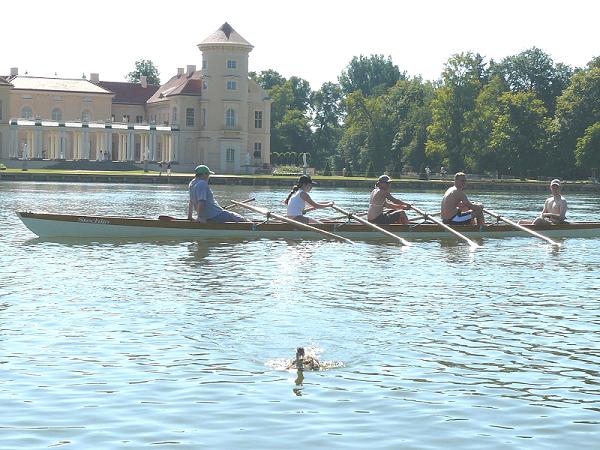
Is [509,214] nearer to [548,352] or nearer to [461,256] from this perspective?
[461,256]

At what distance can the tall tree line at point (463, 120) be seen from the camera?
98.0 meters

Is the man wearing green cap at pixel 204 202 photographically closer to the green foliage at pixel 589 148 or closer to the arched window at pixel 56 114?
the green foliage at pixel 589 148

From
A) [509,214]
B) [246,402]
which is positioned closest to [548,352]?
[246,402]

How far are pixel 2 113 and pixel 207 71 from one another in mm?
22309

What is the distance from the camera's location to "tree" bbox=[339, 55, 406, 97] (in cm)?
15900

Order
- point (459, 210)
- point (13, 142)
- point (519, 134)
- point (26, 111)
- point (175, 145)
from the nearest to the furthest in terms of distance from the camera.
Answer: point (459, 210) → point (519, 134) → point (13, 142) → point (175, 145) → point (26, 111)

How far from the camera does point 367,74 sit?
160 metres

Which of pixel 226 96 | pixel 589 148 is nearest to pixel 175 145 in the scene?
pixel 226 96

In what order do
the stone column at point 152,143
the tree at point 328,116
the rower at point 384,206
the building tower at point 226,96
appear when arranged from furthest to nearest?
1. the tree at point 328,116
2. the stone column at point 152,143
3. the building tower at point 226,96
4. the rower at point 384,206

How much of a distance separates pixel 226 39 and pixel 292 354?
10039 cm

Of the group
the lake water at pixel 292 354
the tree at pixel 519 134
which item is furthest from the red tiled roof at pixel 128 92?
the lake water at pixel 292 354

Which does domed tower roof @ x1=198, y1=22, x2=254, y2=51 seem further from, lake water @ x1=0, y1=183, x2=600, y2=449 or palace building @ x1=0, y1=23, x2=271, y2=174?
lake water @ x1=0, y1=183, x2=600, y2=449

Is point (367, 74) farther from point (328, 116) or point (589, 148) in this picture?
point (589, 148)

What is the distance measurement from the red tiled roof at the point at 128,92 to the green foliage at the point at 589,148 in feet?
194
